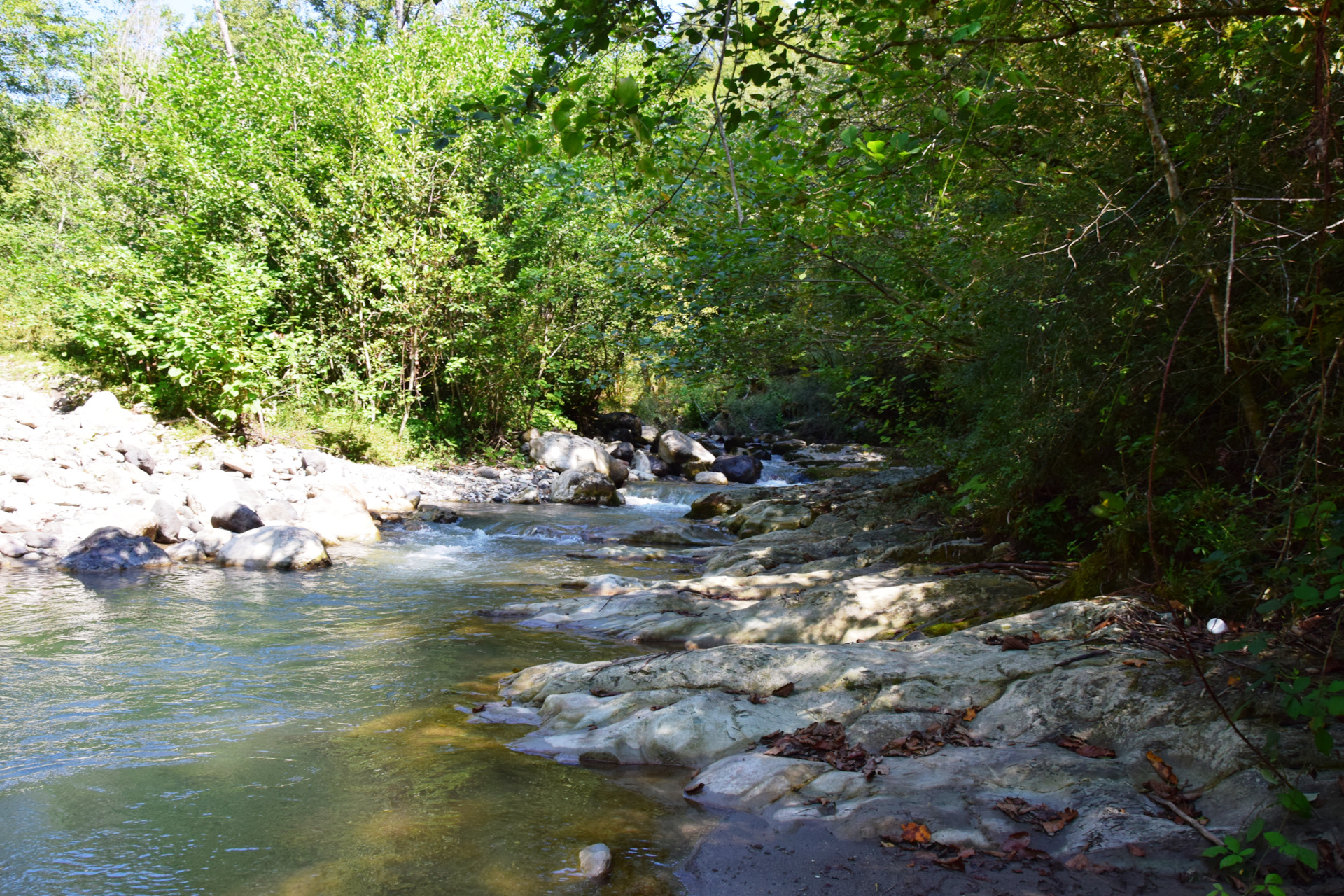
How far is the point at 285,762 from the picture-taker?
3822 mm

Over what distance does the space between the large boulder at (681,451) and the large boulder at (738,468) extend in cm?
32

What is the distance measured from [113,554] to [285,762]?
571cm

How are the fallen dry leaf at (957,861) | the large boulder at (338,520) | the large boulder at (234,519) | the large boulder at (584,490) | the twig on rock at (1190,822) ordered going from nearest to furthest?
the twig on rock at (1190,822), the fallen dry leaf at (957,861), the large boulder at (234,519), the large boulder at (338,520), the large boulder at (584,490)

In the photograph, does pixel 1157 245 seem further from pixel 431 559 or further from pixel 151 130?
pixel 151 130

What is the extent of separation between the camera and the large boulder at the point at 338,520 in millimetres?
10000

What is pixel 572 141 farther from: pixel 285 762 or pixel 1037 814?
pixel 285 762

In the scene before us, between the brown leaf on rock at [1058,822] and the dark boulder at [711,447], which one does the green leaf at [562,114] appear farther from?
the dark boulder at [711,447]

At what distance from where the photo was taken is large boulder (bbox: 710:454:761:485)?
17.7 meters

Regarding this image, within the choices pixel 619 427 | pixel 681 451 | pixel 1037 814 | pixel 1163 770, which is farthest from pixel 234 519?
pixel 619 427

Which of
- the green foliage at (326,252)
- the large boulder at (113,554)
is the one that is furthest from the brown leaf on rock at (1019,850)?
the green foliage at (326,252)

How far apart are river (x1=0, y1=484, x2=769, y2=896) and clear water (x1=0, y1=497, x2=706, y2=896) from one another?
0.01 m

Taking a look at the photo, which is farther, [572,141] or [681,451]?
[681,451]

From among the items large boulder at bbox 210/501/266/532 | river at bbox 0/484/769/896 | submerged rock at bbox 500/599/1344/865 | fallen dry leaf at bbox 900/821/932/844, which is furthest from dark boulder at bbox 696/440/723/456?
fallen dry leaf at bbox 900/821/932/844

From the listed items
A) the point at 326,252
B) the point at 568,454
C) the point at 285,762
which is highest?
the point at 326,252
